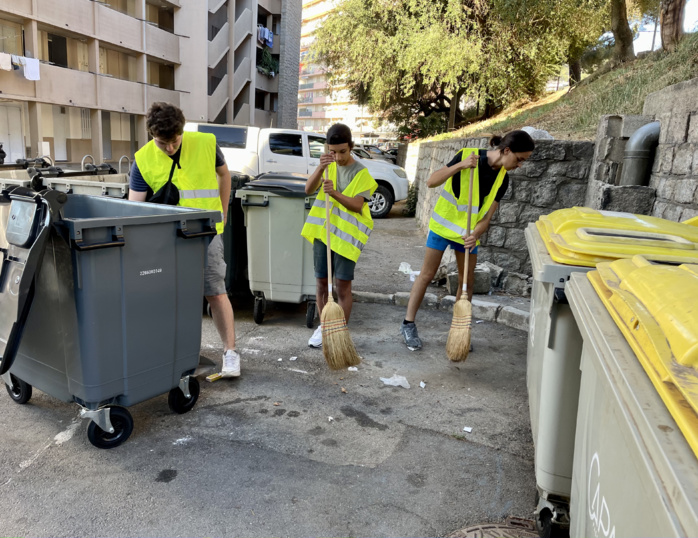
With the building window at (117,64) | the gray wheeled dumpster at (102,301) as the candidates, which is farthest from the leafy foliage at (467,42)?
the gray wheeled dumpster at (102,301)

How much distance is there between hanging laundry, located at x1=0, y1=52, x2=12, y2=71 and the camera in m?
16.3

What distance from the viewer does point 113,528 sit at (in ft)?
7.52

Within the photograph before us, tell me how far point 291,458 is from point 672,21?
1100 centimetres

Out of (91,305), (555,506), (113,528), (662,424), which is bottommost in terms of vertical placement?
(113,528)

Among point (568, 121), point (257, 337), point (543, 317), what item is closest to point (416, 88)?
point (568, 121)

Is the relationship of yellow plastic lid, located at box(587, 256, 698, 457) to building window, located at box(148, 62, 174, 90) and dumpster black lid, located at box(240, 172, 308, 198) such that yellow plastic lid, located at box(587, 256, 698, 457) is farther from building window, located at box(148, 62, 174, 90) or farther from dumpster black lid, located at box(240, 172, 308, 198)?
building window, located at box(148, 62, 174, 90)

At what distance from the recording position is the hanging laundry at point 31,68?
17.3 m

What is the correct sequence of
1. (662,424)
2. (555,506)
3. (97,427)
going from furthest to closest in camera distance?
1. (97,427)
2. (555,506)
3. (662,424)

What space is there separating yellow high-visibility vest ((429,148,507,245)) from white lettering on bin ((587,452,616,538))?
2671 millimetres

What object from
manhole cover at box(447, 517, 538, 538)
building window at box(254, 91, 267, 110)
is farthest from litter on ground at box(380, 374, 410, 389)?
building window at box(254, 91, 267, 110)

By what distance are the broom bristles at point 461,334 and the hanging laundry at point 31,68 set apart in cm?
1836

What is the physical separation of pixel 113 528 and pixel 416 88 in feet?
62.2

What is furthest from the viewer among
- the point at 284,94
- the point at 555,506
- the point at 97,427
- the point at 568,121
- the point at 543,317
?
the point at 284,94

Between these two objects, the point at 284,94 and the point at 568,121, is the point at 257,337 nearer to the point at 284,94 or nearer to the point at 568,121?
the point at 568,121
